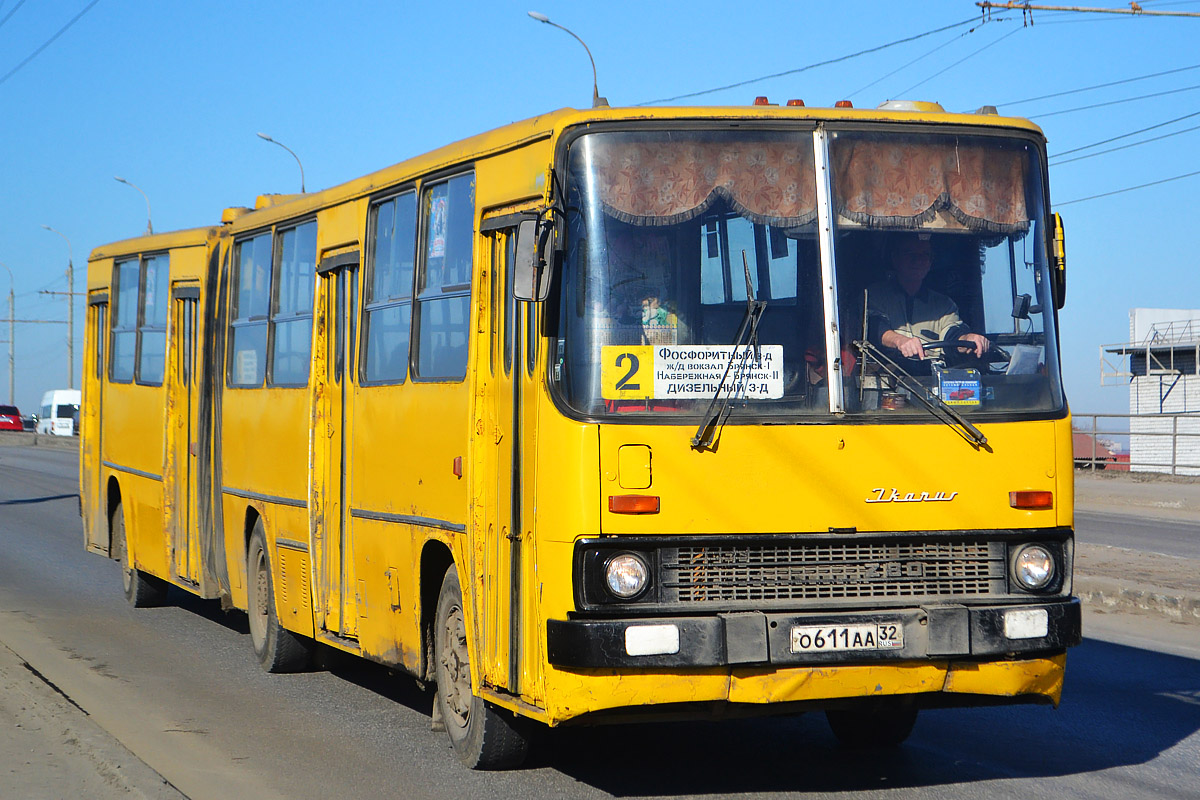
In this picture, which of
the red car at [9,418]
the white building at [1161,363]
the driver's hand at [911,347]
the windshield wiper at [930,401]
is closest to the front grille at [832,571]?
the windshield wiper at [930,401]

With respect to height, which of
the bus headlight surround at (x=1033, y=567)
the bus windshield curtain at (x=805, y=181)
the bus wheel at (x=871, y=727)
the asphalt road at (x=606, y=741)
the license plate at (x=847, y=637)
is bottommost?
the asphalt road at (x=606, y=741)

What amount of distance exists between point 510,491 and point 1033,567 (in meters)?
2.25

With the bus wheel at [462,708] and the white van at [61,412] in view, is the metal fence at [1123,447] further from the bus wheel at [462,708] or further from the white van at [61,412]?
the white van at [61,412]

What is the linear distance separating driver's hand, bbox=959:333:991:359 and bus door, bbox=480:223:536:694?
1861 mm

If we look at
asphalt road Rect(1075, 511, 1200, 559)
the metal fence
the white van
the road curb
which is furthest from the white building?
the white van

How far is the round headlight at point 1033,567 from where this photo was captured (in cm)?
637

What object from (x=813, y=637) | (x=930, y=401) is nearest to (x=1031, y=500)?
(x=930, y=401)

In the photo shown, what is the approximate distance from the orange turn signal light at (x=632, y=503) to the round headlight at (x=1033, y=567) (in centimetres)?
159

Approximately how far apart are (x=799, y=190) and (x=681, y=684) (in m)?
2.11

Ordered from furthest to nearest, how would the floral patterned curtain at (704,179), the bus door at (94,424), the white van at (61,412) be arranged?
1. the white van at (61,412)
2. the bus door at (94,424)
3. the floral patterned curtain at (704,179)

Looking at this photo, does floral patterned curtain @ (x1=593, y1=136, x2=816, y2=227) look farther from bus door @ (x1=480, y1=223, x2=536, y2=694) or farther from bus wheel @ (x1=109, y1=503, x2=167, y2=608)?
bus wheel @ (x1=109, y1=503, x2=167, y2=608)

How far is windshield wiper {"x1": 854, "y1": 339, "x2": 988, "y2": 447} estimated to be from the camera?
20.8 feet

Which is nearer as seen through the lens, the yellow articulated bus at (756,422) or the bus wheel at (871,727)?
the yellow articulated bus at (756,422)

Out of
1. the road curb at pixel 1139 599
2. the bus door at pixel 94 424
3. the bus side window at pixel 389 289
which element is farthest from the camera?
the bus door at pixel 94 424
